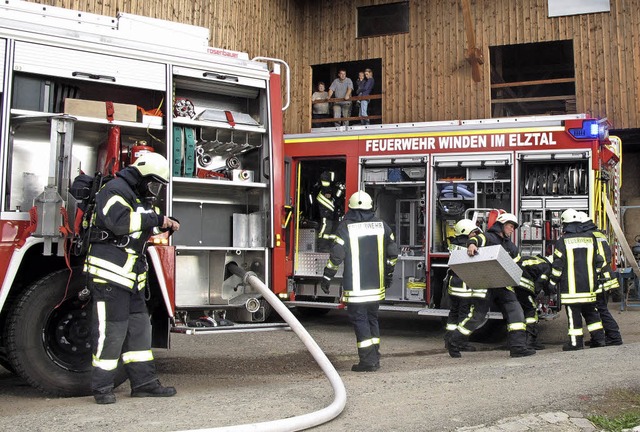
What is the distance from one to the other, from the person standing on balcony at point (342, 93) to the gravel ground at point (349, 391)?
873 centimetres

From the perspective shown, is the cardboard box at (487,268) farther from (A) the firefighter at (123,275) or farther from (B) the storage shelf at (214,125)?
(A) the firefighter at (123,275)

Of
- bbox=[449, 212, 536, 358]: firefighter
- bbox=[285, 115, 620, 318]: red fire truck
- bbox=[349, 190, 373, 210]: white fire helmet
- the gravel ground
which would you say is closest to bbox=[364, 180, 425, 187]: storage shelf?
bbox=[285, 115, 620, 318]: red fire truck

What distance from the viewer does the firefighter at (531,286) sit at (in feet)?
26.9

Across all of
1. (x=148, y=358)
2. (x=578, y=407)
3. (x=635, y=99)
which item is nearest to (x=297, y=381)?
(x=148, y=358)

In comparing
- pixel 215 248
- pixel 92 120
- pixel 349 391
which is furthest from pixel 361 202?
pixel 92 120

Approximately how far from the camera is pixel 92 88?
590 centimetres

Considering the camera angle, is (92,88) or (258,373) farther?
(258,373)

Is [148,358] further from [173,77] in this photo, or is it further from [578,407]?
[578,407]

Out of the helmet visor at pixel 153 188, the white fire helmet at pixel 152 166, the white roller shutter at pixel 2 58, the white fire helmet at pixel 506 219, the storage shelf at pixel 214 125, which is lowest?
the white fire helmet at pixel 506 219

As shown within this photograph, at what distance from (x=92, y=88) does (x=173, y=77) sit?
665 mm

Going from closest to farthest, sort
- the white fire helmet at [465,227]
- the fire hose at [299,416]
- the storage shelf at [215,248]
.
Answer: the fire hose at [299,416]
the storage shelf at [215,248]
the white fire helmet at [465,227]

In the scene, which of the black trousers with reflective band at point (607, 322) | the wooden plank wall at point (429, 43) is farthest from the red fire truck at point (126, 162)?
the wooden plank wall at point (429, 43)

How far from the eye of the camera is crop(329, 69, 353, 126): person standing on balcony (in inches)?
632

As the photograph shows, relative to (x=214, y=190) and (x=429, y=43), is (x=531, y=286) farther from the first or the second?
(x=429, y=43)
